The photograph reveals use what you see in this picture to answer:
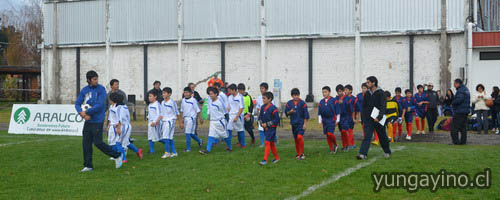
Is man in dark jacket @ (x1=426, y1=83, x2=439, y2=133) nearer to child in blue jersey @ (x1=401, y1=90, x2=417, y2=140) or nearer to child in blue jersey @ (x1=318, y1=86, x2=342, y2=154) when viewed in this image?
child in blue jersey @ (x1=401, y1=90, x2=417, y2=140)

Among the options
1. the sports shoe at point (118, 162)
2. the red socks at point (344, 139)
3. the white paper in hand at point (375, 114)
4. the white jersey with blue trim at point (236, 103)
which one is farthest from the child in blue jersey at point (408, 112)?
the sports shoe at point (118, 162)

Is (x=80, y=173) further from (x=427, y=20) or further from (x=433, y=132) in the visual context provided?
(x=427, y=20)

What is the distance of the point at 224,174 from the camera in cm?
1005

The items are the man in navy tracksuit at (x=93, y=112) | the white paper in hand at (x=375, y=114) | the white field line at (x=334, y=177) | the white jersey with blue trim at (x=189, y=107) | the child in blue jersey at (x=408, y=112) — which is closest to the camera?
the white field line at (x=334, y=177)

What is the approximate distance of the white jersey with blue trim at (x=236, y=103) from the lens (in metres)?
14.4

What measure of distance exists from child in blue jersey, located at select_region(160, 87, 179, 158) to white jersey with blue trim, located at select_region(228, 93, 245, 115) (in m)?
1.86

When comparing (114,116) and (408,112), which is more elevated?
(114,116)

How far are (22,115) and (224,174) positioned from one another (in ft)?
42.7

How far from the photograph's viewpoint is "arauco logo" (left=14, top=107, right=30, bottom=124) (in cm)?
2002

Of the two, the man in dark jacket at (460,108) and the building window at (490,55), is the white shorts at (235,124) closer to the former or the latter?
the man in dark jacket at (460,108)

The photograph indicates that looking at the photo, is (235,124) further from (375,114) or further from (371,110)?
(375,114)

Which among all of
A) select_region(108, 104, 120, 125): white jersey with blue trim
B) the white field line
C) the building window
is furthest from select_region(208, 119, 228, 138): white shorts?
the building window

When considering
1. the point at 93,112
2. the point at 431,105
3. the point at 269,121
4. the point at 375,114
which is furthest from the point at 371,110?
the point at 431,105

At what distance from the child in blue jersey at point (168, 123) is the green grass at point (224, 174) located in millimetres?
327
